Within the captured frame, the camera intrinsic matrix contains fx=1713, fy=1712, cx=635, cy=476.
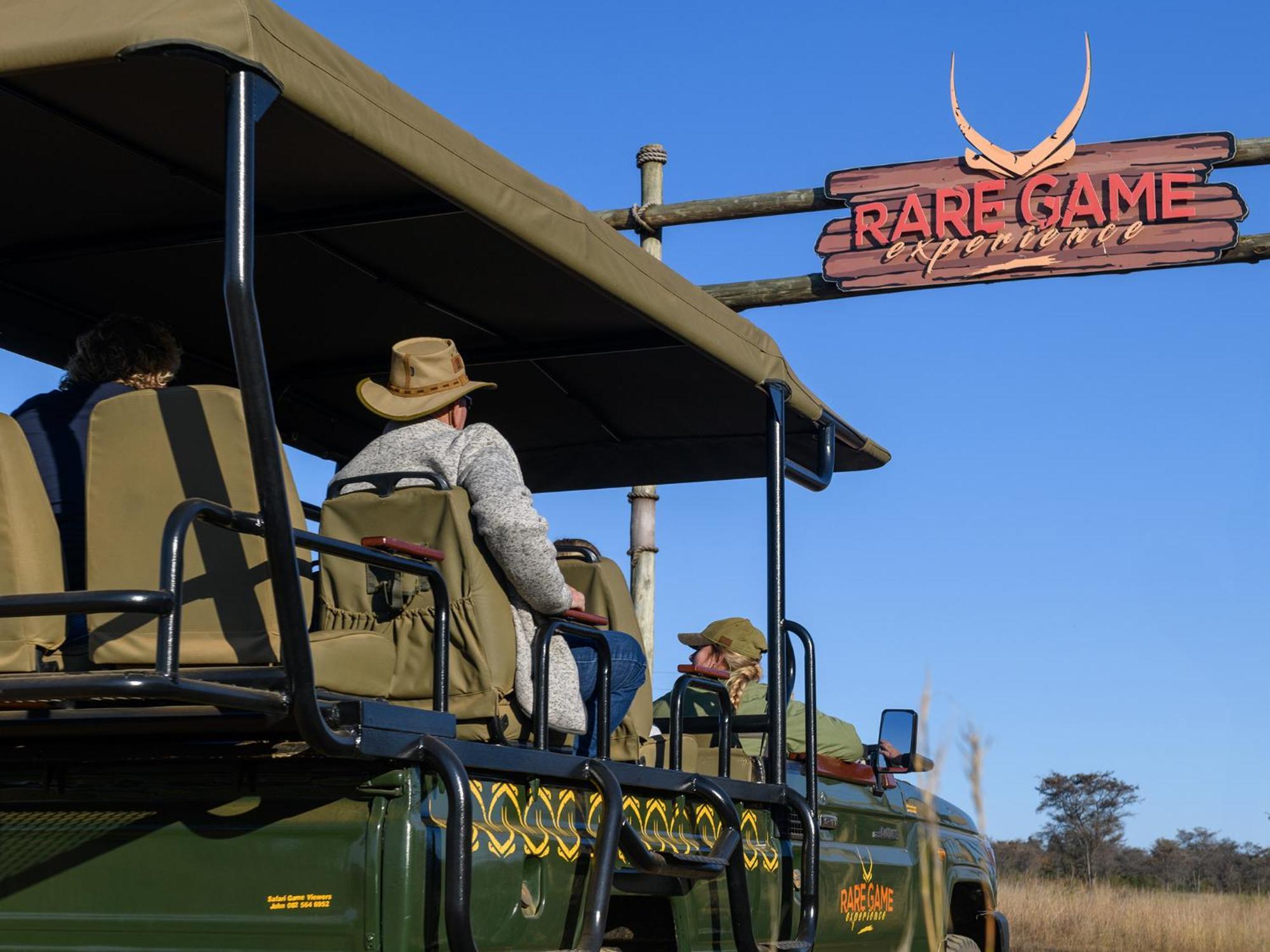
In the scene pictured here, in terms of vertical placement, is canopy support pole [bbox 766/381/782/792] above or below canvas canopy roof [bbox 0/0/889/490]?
below

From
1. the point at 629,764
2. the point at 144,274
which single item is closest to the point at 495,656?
the point at 629,764

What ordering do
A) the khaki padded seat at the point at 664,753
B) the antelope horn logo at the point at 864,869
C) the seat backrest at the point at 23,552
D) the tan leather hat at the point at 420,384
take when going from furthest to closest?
the antelope horn logo at the point at 864,869 < the khaki padded seat at the point at 664,753 < the tan leather hat at the point at 420,384 < the seat backrest at the point at 23,552

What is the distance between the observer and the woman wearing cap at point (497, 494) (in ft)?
13.5

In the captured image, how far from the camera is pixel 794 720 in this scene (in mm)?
6207

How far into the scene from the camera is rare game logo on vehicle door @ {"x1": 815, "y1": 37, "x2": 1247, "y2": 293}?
1060cm

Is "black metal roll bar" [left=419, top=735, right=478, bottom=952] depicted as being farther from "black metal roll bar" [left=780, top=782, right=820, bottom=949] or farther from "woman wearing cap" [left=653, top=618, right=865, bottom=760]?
"woman wearing cap" [left=653, top=618, right=865, bottom=760]

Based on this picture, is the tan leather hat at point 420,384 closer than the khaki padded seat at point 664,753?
Yes

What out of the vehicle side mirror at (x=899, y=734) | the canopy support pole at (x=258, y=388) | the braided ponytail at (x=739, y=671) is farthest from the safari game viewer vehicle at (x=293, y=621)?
the braided ponytail at (x=739, y=671)

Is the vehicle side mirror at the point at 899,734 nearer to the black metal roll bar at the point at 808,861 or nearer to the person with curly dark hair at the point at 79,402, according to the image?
the black metal roll bar at the point at 808,861

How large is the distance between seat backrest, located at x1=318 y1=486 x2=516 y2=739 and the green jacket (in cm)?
195

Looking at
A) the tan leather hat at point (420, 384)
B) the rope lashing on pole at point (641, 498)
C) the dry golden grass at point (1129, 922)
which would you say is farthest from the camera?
the dry golden grass at point (1129, 922)

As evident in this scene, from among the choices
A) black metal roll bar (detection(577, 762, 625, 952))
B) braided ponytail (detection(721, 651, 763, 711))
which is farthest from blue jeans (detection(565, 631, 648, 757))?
braided ponytail (detection(721, 651, 763, 711))

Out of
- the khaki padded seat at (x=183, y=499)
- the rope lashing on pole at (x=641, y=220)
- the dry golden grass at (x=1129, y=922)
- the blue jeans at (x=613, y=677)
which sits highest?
the rope lashing on pole at (x=641, y=220)

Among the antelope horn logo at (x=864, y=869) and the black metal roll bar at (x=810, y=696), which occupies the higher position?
the black metal roll bar at (x=810, y=696)
